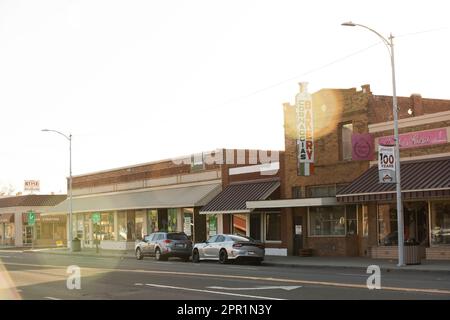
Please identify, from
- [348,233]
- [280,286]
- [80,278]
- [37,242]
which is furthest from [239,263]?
[37,242]

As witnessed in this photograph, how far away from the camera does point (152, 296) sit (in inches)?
651

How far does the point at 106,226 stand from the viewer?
59469 mm

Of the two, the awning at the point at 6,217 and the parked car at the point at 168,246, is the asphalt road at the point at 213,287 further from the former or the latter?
the awning at the point at 6,217

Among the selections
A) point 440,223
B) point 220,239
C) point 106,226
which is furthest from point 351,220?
point 106,226

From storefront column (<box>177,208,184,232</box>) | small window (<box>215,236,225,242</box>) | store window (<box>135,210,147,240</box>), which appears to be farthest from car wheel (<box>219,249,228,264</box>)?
store window (<box>135,210,147,240</box>)

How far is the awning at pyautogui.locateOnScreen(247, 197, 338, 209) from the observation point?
33875 mm

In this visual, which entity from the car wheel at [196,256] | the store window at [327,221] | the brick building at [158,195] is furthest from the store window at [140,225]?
the store window at [327,221]

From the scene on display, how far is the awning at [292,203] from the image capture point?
33875 mm

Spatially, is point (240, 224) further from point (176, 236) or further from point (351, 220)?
point (351, 220)

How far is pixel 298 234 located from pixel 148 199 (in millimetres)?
16782

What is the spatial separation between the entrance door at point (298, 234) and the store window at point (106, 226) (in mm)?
24327

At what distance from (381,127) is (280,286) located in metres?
16.4

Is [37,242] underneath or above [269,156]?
underneath
